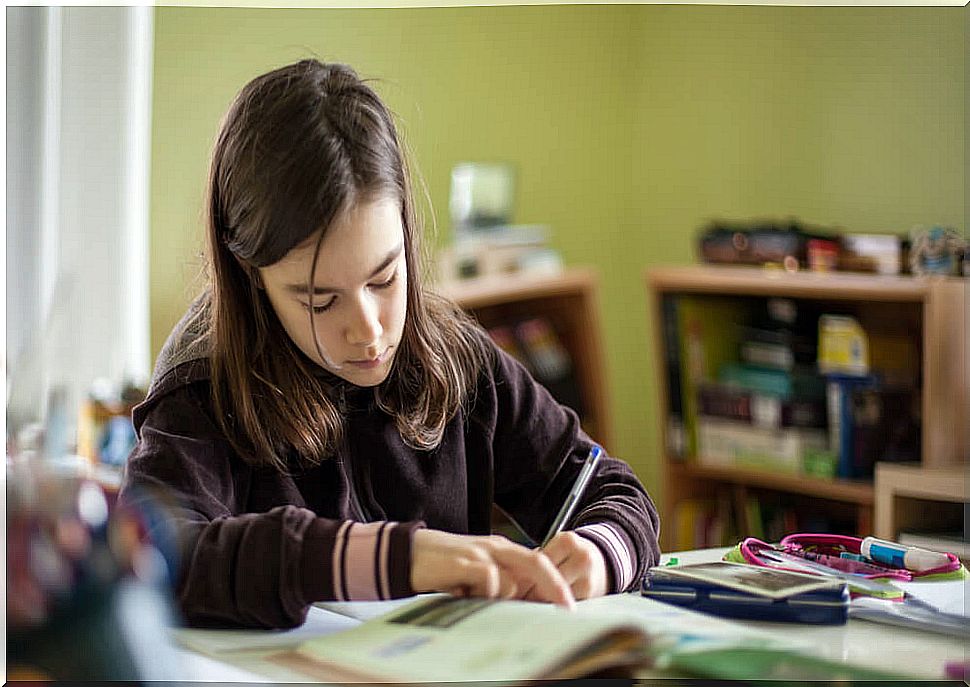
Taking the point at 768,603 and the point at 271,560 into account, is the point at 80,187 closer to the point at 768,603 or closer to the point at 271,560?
the point at 271,560

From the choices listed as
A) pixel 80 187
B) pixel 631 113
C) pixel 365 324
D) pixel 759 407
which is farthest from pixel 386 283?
pixel 631 113

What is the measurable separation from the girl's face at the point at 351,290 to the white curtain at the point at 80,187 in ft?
3.90

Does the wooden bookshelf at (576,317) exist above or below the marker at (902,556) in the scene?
above

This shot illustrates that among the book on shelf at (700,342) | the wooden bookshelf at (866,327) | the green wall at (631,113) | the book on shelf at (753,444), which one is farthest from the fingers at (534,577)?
the book on shelf at (700,342)

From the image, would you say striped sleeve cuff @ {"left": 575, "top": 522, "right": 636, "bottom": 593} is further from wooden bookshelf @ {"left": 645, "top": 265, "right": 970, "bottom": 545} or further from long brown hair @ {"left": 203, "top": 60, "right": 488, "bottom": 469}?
wooden bookshelf @ {"left": 645, "top": 265, "right": 970, "bottom": 545}

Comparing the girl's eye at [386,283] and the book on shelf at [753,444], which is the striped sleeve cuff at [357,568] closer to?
the girl's eye at [386,283]

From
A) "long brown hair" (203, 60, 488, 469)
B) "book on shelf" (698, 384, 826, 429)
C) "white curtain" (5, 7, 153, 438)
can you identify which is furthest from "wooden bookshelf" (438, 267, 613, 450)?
"long brown hair" (203, 60, 488, 469)

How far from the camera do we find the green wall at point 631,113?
222 centimetres

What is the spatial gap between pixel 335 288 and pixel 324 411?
0.44 feet

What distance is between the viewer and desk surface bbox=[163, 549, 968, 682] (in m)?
0.63

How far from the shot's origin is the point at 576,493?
0.97 meters

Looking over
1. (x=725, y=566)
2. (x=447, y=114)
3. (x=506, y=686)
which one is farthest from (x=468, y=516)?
(x=447, y=114)

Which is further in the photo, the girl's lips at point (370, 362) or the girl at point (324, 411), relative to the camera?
the girl's lips at point (370, 362)

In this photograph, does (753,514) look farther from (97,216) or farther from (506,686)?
(506,686)
